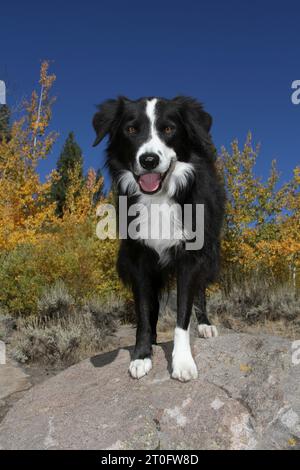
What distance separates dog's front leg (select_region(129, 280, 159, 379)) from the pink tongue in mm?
643

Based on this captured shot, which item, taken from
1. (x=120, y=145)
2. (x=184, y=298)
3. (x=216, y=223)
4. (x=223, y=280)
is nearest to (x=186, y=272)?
(x=184, y=298)

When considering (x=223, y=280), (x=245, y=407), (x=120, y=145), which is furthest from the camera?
(x=223, y=280)

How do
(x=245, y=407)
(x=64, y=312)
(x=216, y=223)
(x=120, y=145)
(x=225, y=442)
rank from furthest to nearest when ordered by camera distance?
(x=64, y=312) → (x=216, y=223) → (x=120, y=145) → (x=245, y=407) → (x=225, y=442)

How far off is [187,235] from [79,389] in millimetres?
1251

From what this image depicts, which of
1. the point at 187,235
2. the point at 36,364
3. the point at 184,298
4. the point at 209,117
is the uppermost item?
the point at 209,117

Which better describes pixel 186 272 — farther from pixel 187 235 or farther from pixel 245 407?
pixel 245 407

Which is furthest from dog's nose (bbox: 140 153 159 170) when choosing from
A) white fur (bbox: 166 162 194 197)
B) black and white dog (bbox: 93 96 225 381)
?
white fur (bbox: 166 162 194 197)

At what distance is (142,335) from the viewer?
3088mm

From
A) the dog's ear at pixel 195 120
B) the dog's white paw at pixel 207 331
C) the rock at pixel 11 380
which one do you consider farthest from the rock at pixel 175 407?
the dog's ear at pixel 195 120

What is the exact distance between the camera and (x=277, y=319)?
22.1 feet

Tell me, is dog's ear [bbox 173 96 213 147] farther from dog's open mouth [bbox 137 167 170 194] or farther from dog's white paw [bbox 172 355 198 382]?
dog's white paw [bbox 172 355 198 382]

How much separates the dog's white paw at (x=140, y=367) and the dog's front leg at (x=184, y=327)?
189mm

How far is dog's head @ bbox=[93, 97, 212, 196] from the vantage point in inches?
121

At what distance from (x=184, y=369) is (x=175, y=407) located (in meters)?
0.28
